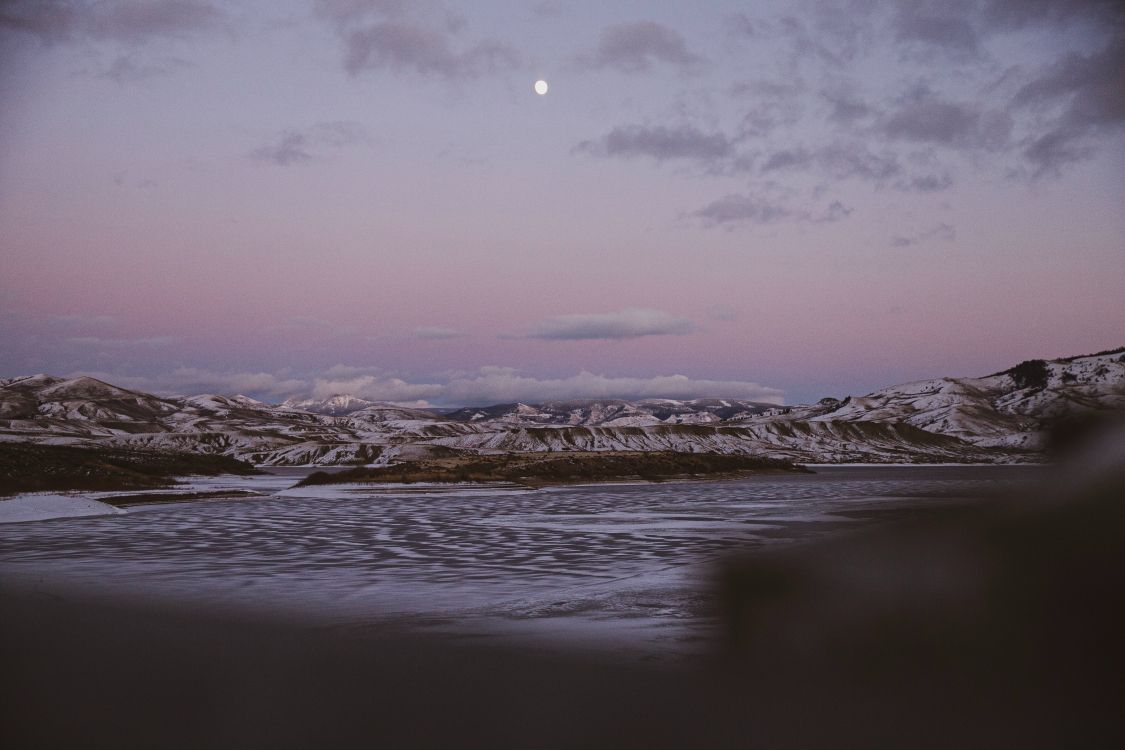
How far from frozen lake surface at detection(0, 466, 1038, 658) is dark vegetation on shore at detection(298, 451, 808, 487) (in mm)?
36606

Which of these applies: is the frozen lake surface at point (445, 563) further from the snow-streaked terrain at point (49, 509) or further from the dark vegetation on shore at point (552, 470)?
the dark vegetation on shore at point (552, 470)

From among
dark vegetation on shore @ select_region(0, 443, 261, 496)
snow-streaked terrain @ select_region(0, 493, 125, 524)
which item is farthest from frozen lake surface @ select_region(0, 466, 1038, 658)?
dark vegetation on shore @ select_region(0, 443, 261, 496)

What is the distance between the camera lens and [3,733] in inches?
308

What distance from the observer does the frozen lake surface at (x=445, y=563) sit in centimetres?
1312

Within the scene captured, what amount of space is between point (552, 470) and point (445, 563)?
70.9 meters

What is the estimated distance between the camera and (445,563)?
829 inches

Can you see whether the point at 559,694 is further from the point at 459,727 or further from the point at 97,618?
the point at 97,618

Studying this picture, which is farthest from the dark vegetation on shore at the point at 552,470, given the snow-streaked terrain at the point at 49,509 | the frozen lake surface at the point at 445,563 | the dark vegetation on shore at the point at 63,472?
the frozen lake surface at the point at 445,563

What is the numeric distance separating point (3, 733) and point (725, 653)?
7.67 metres

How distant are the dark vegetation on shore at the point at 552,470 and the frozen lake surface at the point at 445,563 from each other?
120 ft

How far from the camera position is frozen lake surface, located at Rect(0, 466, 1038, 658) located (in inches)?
516

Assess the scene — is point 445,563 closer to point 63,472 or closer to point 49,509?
point 49,509

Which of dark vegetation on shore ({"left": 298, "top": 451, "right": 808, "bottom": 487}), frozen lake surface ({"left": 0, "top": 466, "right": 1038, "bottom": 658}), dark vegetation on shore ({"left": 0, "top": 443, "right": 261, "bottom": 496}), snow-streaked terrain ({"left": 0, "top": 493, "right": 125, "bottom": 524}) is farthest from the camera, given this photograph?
dark vegetation on shore ({"left": 298, "top": 451, "right": 808, "bottom": 487})

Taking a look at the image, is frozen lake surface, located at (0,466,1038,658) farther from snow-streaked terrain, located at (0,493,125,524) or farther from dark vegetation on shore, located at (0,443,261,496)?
dark vegetation on shore, located at (0,443,261,496)
